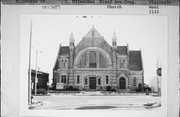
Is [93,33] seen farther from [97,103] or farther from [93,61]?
[97,103]

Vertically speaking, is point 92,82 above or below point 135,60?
below

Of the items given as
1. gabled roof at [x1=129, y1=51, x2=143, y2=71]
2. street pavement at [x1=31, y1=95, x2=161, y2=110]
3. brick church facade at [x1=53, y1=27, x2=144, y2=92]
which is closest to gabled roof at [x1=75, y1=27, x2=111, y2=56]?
brick church facade at [x1=53, y1=27, x2=144, y2=92]

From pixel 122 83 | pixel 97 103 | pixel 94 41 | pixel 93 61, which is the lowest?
pixel 97 103

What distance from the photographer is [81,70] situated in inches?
59.2

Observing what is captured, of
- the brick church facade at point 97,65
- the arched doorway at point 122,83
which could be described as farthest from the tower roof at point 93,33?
the arched doorway at point 122,83

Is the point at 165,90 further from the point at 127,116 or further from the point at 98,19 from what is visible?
Answer: the point at 98,19

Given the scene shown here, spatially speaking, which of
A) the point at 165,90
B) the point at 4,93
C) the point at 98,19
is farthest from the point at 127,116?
the point at 4,93

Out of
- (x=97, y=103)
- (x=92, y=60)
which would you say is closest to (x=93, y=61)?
(x=92, y=60)

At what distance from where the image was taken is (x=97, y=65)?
151 cm

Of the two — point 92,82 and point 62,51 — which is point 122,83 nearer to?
point 92,82

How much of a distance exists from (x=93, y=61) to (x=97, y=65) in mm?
31

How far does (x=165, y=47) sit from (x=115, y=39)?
265 millimetres

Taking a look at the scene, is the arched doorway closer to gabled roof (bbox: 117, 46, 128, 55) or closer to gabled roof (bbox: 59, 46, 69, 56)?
gabled roof (bbox: 117, 46, 128, 55)

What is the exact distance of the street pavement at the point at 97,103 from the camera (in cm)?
148
